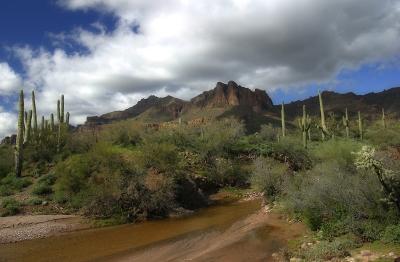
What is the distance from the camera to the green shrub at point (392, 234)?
12.7m

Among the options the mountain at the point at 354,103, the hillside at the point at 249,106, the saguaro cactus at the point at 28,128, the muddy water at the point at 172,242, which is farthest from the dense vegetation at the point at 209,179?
the mountain at the point at 354,103

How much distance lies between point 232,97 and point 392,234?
5260 inches

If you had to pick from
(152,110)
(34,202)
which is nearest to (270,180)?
(34,202)

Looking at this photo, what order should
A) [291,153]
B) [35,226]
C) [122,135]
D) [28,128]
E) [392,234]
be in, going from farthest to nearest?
[122,135]
[291,153]
[28,128]
[35,226]
[392,234]

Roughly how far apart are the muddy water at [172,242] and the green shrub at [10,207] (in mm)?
5090

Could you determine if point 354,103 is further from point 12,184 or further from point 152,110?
point 12,184

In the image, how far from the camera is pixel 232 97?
478 ft

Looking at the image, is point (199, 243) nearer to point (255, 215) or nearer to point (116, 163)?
point (255, 215)

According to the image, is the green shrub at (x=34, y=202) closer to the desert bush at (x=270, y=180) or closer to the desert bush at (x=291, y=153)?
the desert bush at (x=270, y=180)

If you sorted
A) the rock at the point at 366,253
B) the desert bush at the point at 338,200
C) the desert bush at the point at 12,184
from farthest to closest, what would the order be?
the desert bush at the point at 12,184 < the desert bush at the point at 338,200 < the rock at the point at 366,253

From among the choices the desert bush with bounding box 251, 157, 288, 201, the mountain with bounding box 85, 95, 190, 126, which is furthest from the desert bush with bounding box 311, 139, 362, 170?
the mountain with bounding box 85, 95, 190, 126

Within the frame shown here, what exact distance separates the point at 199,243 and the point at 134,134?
93.2 feet

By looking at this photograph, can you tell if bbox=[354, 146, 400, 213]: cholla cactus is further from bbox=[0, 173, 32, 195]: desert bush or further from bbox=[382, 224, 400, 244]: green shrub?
bbox=[0, 173, 32, 195]: desert bush

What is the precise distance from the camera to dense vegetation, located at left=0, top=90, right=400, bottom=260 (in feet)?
46.9
